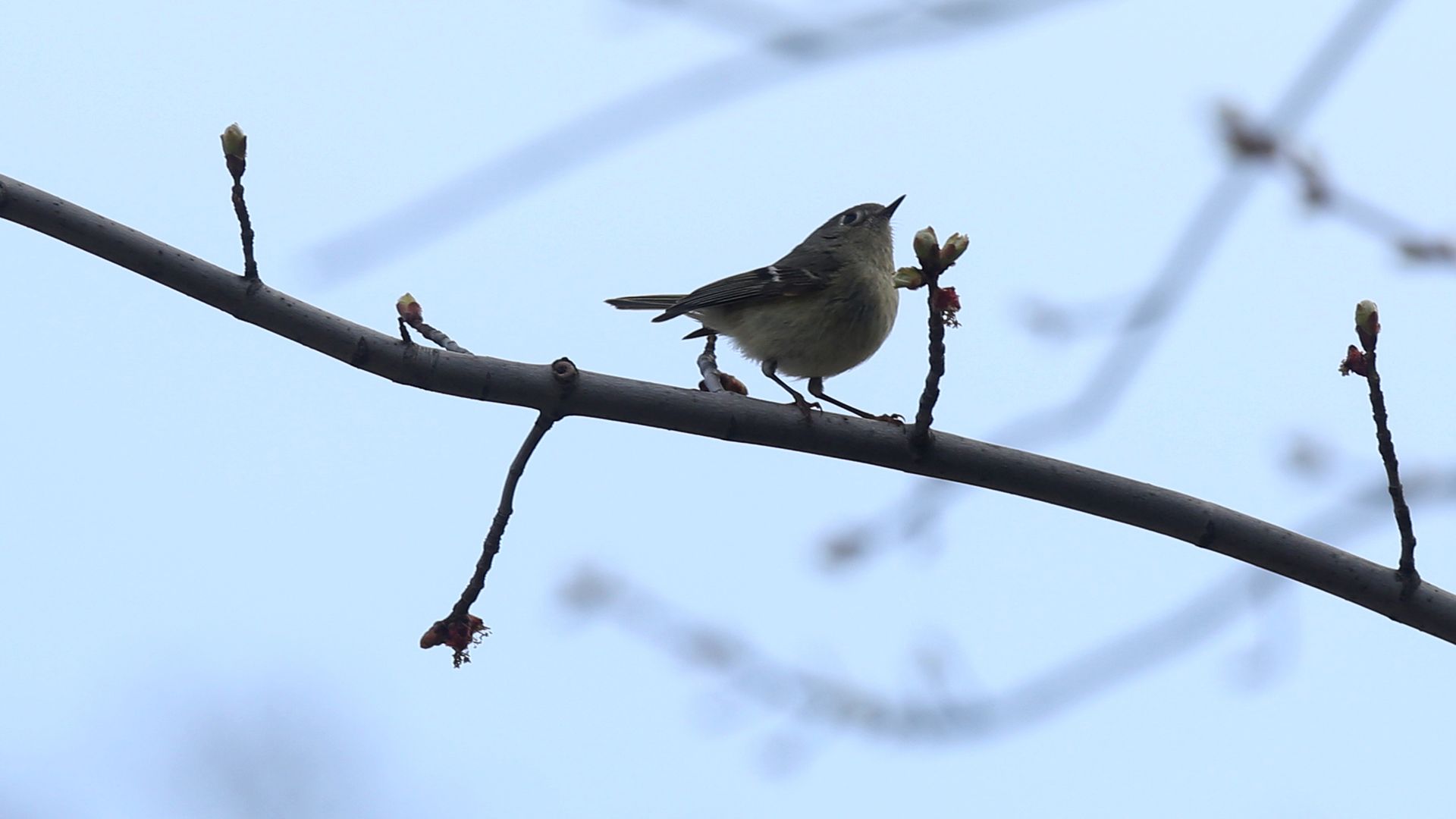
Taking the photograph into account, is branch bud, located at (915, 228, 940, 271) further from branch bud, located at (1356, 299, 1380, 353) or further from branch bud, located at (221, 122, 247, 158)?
branch bud, located at (221, 122, 247, 158)

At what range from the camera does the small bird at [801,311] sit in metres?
4.97

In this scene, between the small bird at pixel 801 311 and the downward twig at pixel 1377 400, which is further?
the small bird at pixel 801 311

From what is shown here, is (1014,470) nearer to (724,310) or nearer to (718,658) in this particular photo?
(718,658)

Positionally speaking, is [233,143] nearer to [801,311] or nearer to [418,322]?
[418,322]

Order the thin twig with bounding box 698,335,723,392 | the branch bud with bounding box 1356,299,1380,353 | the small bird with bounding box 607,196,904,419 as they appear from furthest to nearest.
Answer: the small bird with bounding box 607,196,904,419 → the thin twig with bounding box 698,335,723,392 → the branch bud with bounding box 1356,299,1380,353

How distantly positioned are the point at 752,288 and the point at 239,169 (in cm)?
264

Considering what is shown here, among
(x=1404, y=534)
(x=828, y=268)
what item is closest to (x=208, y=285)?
(x=1404, y=534)

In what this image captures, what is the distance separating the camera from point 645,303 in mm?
5402

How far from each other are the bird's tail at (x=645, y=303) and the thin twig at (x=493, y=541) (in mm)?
2516

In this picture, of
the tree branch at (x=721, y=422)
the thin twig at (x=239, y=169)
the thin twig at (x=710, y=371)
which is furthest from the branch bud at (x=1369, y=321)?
the thin twig at (x=239, y=169)

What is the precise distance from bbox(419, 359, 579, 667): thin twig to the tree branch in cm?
3

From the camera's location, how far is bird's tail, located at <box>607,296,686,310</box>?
5340 millimetres

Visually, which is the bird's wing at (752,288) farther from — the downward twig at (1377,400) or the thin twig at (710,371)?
the downward twig at (1377,400)

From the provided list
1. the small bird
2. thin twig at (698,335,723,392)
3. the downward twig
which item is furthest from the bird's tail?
the downward twig
